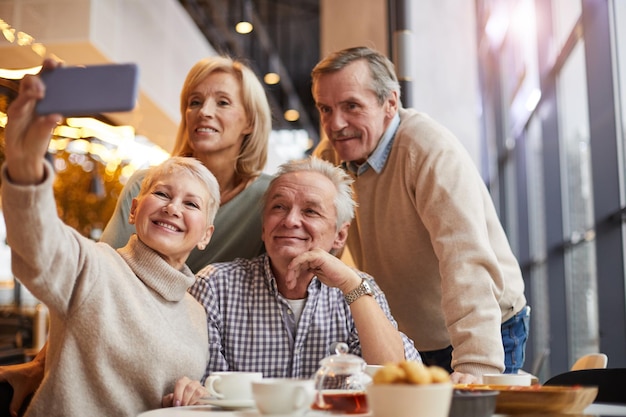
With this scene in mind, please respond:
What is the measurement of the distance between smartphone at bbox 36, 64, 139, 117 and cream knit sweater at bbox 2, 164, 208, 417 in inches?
17.3

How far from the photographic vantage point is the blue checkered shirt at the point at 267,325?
2.03 meters

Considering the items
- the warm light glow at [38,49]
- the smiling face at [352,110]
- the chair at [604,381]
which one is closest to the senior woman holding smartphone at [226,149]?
the smiling face at [352,110]

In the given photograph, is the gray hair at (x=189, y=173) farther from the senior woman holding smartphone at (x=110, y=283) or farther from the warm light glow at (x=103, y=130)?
the warm light glow at (x=103, y=130)

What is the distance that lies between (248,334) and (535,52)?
5819mm

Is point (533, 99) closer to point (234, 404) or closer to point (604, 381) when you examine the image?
point (604, 381)

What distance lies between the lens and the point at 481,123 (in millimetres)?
11508

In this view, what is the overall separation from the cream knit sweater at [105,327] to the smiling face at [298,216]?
383 millimetres

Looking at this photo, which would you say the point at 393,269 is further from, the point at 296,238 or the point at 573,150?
the point at 573,150

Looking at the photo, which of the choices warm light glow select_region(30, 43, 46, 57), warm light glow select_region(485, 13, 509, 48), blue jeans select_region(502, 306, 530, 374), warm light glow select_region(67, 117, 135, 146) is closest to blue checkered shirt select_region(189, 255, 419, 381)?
blue jeans select_region(502, 306, 530, 374)

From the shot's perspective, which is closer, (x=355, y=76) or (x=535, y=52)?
(x=355, y=76)

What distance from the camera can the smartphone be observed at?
3.27 ft

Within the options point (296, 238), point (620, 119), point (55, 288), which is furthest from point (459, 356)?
point (620, 119)

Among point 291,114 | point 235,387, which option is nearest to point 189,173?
point 235,387

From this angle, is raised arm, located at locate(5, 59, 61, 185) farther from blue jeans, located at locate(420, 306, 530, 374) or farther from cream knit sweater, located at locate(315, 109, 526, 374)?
blue jeans, located at locate(420, 306, 530, 374)
